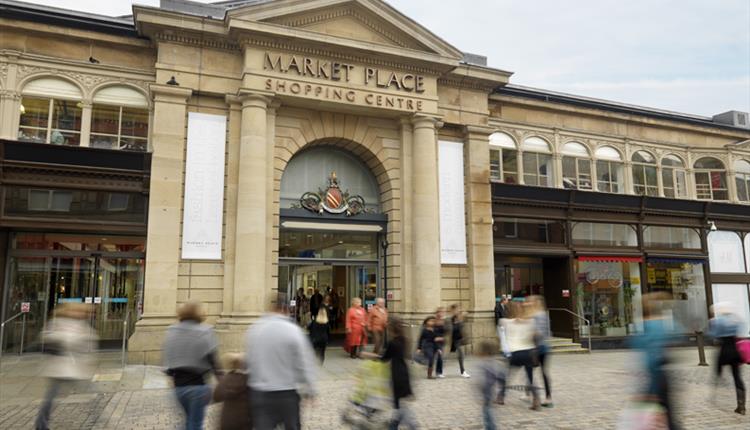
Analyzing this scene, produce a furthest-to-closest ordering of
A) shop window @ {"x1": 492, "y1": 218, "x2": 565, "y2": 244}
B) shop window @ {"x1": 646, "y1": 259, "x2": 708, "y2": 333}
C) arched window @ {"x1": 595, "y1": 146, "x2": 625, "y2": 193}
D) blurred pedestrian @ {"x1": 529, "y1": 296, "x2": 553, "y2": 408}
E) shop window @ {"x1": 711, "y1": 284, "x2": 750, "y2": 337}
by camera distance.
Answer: shop window @ {"x1": 711, "y1": 284, "x2": 750, "y2": 337} → shop window @ {"x1": 646, "y1": 259, "x2": 708, "y2": 333} → arched window @ {"x1": 595, "y1": 146, "x2": 625, "y2": 193} → shop window @ {"x1": 492, "y1": 218, "x2": 565, "y2": 244} → blurred pedestrian @ {"x1": 529, "y1": 296, "x2": 553, "y2": 408}

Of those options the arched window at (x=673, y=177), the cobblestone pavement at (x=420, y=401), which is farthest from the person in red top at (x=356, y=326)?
the arched window at (x=673, y=177)

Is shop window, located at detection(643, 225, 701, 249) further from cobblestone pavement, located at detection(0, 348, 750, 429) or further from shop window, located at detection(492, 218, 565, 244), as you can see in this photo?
cobblestone pavement, located at detection(0, 348, 750, 429)

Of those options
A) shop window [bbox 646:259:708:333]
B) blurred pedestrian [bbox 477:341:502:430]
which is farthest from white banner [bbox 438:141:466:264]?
blurred pedestrian [bbox 477:341:502:430]

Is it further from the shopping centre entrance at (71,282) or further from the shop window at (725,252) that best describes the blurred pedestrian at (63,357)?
the shop window at (725,252)

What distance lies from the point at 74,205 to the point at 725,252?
2496 cm

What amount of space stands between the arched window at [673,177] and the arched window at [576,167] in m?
4.00

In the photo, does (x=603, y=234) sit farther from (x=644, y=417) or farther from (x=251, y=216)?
(x=644, y=417)

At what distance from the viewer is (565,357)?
727 inches

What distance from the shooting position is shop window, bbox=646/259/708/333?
23.0 m

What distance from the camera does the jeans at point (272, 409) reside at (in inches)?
216

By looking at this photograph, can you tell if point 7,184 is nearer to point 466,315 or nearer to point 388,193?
point 388,193

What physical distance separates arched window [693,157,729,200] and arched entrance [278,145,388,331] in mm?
14987

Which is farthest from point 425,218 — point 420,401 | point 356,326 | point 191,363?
→ point 191,363

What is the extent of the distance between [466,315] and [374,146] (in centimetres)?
632
